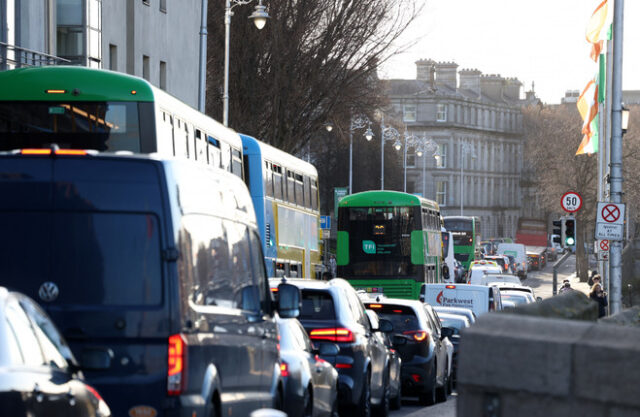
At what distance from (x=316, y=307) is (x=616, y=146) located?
14.1m

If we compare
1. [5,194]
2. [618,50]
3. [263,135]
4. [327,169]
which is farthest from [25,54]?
[327,169]

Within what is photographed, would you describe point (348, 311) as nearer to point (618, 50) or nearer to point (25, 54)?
point (618, 50)

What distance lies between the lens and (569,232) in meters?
34.8

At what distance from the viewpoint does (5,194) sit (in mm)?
8406

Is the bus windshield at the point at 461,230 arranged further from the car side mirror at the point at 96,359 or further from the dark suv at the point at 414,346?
the car side mirror at the point at 96,359

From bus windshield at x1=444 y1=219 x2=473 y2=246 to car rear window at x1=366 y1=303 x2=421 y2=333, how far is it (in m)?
65.7

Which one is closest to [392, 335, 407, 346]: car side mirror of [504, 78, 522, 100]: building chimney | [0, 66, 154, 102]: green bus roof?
[0, 66, 154, 102]: green bus roof

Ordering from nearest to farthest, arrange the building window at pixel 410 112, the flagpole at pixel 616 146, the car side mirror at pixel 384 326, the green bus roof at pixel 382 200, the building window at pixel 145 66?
the car side mirror at pixel 384 326 < the flagpole at pixel 616 146 < the green bus roof at pixel 382 200 < the building window at pixel 145 66 < the building window at pixel 410 112

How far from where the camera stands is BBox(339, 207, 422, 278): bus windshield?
40000mm

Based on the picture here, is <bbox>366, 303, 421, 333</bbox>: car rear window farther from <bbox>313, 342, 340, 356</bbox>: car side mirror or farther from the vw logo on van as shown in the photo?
the vw logo on van

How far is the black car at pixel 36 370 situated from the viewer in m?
6.18

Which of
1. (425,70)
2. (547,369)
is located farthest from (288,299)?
(425,70)

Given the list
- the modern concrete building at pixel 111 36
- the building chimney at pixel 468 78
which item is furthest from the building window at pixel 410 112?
the modern concrete building at pixel 111 36

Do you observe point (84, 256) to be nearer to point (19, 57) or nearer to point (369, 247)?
point (19, 57)
